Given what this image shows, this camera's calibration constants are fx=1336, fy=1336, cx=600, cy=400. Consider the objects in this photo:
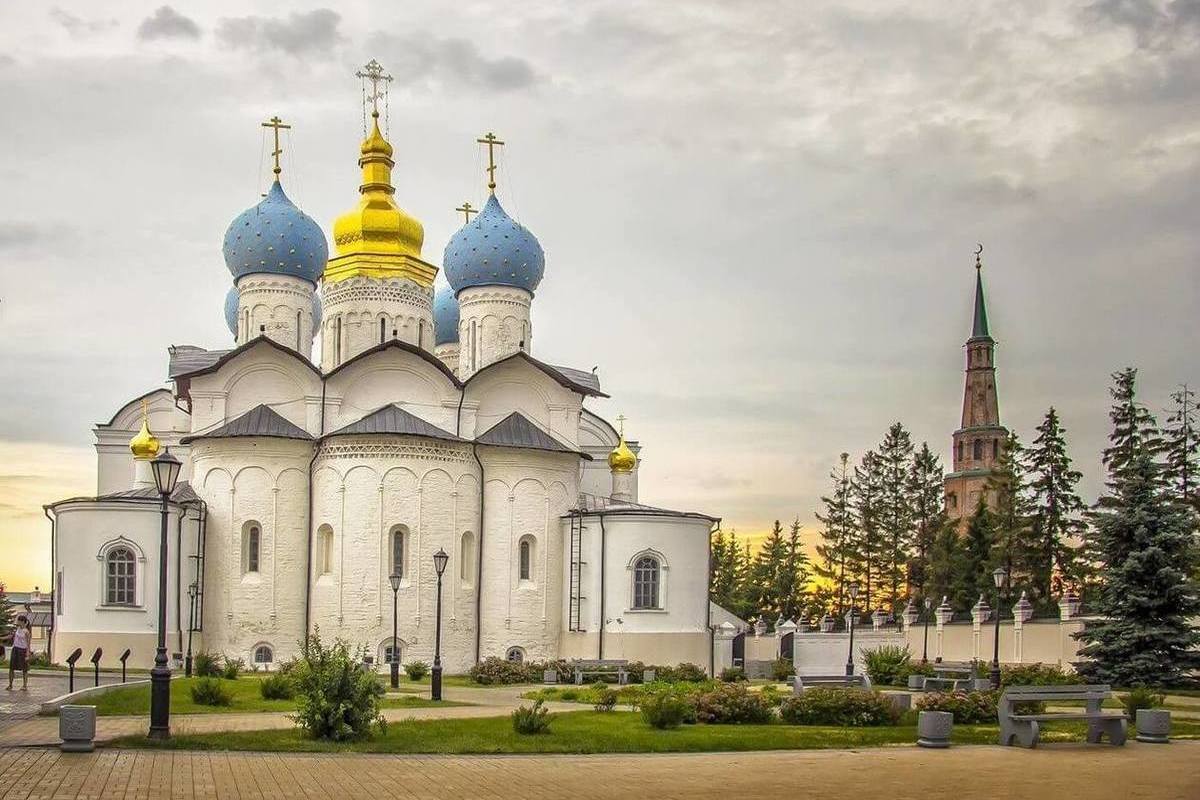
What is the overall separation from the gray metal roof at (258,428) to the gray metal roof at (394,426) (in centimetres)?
123

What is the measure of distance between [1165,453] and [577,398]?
1896cm

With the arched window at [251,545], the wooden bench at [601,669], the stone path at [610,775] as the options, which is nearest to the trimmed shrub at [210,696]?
the stone path at [610,775]

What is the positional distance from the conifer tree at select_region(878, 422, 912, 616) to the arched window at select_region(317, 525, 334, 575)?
97.2 ft

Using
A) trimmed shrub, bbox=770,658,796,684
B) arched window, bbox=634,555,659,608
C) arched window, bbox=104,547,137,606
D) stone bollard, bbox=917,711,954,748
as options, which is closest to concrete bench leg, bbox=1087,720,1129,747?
stone bollard, bbox=917,711,954,748

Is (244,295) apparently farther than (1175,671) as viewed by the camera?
Yes

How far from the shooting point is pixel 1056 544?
47.7 metres

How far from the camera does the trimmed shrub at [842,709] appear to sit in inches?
734

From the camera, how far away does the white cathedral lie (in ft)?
110

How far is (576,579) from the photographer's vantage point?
36.4 m

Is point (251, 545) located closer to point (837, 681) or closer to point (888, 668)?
point (888, 668)

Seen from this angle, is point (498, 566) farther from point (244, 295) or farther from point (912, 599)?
point (912, 599)

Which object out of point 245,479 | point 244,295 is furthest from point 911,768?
point 244,295

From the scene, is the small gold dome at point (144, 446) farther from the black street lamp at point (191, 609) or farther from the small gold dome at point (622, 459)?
the small gold dome at point (622, 459)

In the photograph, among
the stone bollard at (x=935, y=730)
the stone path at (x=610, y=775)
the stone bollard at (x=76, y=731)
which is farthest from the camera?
the stone bollard at (x=935, y=730)
